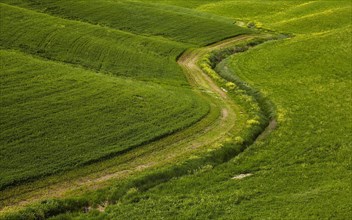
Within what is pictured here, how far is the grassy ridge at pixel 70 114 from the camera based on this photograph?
110 ft

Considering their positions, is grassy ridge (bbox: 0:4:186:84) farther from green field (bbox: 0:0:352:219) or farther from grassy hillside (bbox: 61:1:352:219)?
grassy hillside (bbox: 61:1:352:219)

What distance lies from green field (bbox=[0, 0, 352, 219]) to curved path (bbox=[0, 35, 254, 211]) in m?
0.14

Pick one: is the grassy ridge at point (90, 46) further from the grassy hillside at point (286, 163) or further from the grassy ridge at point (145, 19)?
the grassy hillside at point (286, 163)

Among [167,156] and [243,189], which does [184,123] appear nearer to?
[167,156]

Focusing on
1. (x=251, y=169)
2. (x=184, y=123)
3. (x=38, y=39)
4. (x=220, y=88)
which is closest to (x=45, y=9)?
(x=38, y=39)

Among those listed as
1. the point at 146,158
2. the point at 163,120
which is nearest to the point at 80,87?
the point at 163,120

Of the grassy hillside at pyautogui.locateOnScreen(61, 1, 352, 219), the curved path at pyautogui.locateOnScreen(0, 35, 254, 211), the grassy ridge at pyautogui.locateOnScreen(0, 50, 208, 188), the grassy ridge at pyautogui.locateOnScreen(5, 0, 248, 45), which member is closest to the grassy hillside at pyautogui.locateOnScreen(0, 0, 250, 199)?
the grassy ridge at pyautogui.locateOnScreen(0, 50, 208, 188)

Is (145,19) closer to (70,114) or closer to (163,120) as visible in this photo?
(163,120)

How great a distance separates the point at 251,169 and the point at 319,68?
32.3m

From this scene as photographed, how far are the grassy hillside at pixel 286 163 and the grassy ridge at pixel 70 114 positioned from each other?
285 inches

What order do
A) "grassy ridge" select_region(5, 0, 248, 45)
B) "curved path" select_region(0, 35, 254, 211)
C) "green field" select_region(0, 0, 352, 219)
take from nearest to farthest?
"curved path" select_region(0, 35, 254, 211) → "green field" select_region(0, 0, 352, 219) → "grassy ridge" select_region(5, 0, 248, 45)

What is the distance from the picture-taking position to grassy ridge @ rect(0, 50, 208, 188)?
33.4 meters

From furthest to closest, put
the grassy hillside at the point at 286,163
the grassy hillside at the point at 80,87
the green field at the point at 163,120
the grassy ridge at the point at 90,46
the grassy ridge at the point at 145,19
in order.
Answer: the grassy ridge at the point at 145,19 → the grassy ridge at the point at 90,46 → the grassy hillside at the point at 80,87 → the green field at the point at 163,120 → the grassy hillside at the point at 286,163

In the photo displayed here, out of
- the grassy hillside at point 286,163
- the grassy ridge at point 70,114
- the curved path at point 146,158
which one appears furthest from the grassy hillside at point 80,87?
the grassy hillside at point 286,163
